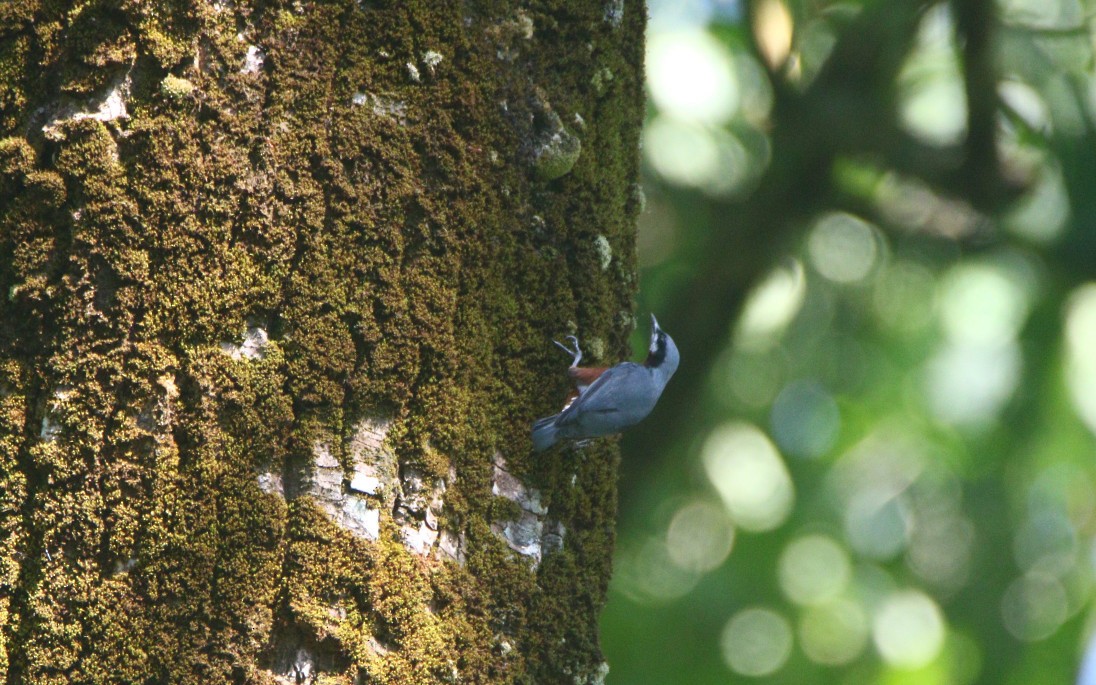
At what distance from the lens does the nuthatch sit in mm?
2557

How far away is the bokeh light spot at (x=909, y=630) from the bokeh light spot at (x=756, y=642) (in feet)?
2.43

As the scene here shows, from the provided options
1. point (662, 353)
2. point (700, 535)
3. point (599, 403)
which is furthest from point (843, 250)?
point (599, 403)

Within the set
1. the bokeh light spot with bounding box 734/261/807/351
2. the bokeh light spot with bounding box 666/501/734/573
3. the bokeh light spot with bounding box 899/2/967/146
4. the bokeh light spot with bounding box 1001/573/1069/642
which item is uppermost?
the bokeh light spot with bounding box 899/2/967/146

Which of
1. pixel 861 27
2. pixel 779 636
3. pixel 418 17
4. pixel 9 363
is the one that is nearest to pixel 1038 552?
pixel 779 636

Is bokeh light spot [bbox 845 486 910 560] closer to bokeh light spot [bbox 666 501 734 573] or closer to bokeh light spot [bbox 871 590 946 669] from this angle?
bokeh light spot [bbox 871 590 946 669]

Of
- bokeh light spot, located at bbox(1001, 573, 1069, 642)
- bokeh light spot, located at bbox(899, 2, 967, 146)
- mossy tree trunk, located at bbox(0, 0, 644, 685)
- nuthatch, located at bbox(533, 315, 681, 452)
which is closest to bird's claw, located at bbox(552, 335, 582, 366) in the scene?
nuthatch, located at bbox(533, 315, 681, 452)

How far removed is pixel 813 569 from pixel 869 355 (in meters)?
1.65

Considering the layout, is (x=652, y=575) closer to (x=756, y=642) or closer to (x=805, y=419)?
(x=756, y=642)

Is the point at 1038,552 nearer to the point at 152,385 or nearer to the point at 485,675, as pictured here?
the point at 485,675

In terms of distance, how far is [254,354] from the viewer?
2.01 m

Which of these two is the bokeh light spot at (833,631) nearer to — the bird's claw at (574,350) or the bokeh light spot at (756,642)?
the bokeh light spot at (756,642)

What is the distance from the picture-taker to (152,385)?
1945 millimetres

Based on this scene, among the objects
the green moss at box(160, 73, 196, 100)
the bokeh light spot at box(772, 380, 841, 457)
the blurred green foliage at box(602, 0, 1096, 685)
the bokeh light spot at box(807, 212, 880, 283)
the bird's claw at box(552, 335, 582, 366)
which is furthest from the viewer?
the bokeh light spot at box(772, 380, 841, 457)

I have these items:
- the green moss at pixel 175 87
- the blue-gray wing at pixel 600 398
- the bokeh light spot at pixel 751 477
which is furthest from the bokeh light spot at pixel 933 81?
the green moss at pixel 175 87
